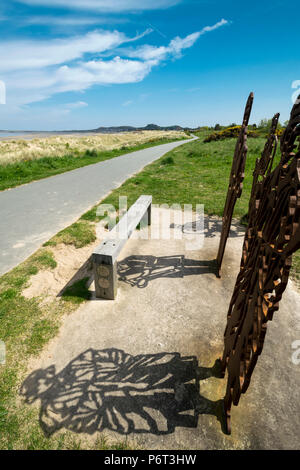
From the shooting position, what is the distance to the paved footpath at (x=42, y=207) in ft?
18.1

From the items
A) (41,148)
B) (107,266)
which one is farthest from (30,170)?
(41,148)

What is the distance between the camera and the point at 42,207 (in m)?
7.89

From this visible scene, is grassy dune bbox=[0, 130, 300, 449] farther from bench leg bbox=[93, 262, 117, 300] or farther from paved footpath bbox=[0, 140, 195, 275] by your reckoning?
paved footpath bbox=[0, 140, 195, 275]

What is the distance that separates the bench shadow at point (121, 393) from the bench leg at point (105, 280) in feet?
3.30

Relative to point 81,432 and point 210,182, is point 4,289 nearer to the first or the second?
point 81,432

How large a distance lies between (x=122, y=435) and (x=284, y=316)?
9.16 ft

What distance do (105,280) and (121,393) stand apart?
5.42ft

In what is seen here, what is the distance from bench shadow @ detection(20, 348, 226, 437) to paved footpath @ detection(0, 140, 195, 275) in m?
2.76

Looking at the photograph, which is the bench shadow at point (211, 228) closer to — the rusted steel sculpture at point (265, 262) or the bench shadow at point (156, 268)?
the bench shadow at point (156, 268)

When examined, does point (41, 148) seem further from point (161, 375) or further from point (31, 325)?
point (161, 375)

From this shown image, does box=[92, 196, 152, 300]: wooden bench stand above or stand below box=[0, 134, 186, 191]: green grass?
below

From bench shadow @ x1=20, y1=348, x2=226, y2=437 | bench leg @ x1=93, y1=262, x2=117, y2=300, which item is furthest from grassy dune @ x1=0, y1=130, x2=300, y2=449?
bench leg @ x1=93, y1=262, x2=117, y2=300

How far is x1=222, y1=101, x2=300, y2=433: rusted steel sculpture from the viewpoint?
59.5 inches
